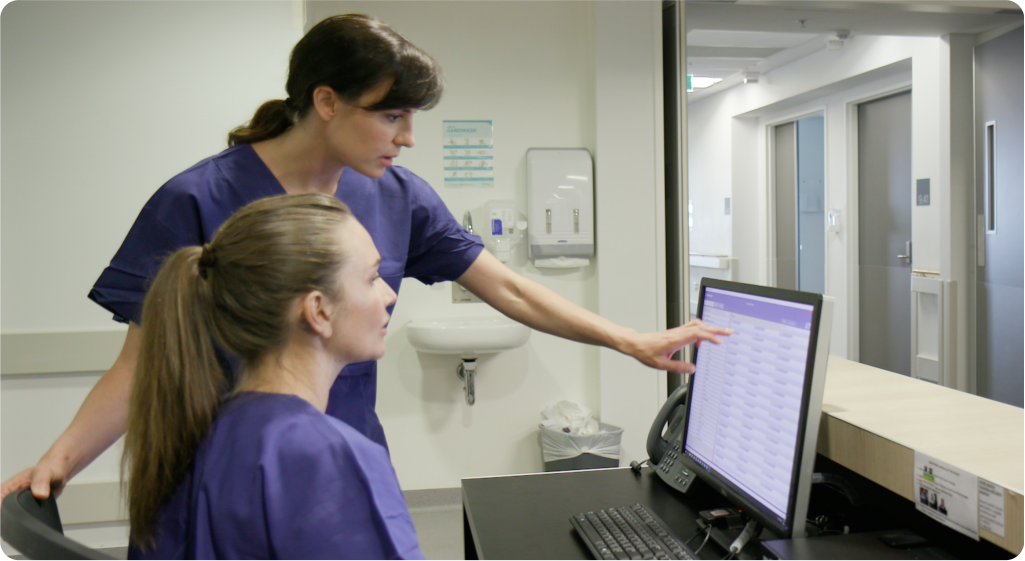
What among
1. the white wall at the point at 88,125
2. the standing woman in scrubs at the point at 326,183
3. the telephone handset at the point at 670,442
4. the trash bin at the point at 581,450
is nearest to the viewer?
the standing woman in scrubs at the point at 326,183

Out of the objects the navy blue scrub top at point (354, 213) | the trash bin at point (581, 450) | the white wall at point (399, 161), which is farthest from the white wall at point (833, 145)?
the navy blue scrub top at point (354, 213)

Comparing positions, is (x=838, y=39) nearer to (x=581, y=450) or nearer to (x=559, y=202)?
(x=559, y=202)

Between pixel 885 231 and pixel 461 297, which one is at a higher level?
pixel 885 231

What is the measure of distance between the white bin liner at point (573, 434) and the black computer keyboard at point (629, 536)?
182 centimetres

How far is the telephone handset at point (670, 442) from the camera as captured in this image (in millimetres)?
1183

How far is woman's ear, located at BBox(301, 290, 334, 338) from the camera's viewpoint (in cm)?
86

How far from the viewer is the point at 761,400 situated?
94 cm

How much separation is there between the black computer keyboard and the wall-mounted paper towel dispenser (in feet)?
6.56

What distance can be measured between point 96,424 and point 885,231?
435 cm

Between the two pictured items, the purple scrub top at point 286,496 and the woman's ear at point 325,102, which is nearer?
the purple scrub top at point 286,496

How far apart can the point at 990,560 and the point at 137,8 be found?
272 cm

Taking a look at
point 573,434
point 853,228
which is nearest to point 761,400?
point 573,434

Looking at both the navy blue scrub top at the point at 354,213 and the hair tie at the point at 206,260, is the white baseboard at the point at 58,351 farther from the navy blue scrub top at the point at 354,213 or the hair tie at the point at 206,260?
the hair tie at the point at 206,260

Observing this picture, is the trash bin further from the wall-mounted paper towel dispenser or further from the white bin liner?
the wall-mounted paper towel dispenser
